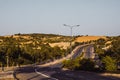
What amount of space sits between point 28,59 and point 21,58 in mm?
5899

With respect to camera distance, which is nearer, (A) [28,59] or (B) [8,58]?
(B) [8,58]

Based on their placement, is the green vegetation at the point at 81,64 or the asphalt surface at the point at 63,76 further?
the green vegetation at the point at 81,64

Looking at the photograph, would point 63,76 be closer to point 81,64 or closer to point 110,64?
point 110,64

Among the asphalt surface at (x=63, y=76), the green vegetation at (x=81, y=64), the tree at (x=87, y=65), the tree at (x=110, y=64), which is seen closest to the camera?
the asphalt surface at (x=63, y=76)

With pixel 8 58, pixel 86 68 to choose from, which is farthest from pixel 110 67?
pixel 8 58

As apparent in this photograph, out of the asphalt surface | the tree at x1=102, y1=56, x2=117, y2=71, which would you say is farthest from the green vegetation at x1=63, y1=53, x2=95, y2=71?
the tree at x1=102, y1=56, x2=117, y2=71

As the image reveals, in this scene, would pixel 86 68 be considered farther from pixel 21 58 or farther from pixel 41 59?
pixel 41 59

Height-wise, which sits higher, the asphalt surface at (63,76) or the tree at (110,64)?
the tree at (110,64)

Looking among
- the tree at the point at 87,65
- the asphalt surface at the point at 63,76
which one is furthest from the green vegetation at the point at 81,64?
the asphalt surface at the point at 63,76

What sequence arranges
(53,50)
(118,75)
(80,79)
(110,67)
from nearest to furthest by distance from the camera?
(80,79), (118,75), (110,67), (53,50)

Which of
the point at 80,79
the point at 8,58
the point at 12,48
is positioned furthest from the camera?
the point at 12,48

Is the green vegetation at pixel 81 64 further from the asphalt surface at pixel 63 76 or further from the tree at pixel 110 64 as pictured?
the tree at pixel 110 64

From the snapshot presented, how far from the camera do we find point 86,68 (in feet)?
197

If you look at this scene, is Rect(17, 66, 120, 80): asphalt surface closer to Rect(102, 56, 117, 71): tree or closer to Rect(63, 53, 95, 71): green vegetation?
Rect(63, 53, 95, 71): green vegetation
